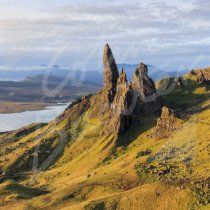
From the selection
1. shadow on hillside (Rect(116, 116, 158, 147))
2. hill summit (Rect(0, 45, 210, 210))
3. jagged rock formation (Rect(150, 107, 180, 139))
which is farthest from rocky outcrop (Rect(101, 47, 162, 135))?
jagged rock formation (Rect(150, 107, 180, 139))

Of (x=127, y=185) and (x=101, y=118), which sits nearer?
(x=127, y=185)

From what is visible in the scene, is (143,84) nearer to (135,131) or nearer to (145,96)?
(145,96)

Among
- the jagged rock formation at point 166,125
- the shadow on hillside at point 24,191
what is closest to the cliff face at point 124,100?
the jagged rock formation at point 166,125

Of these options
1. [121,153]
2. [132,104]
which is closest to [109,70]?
[132,104]

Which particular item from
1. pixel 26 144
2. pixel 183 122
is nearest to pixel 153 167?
pixel 183 122

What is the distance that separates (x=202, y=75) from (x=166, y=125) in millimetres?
64266

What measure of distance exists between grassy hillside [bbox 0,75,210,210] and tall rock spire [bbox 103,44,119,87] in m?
13.8

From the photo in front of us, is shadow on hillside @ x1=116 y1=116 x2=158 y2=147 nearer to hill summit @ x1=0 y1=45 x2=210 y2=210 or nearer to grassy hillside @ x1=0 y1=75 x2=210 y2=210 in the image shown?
grassy hillside @ x1=0 y1=75 x2=210 y2=210

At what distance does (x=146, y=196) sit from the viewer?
7519 cm

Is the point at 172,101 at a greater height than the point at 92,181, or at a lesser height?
greater

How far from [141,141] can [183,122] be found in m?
15.0

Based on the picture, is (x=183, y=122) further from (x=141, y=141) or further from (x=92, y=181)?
(x=92, y=181)

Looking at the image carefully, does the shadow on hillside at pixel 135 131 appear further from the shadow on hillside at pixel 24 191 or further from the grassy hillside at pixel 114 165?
the shadow on hillside at pixel 24 191

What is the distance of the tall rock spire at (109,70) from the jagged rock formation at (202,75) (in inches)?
1304
